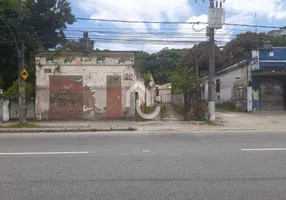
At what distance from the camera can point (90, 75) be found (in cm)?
1747

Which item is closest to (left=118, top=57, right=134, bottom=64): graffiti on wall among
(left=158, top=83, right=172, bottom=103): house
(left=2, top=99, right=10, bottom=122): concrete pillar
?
(left=2, top=99, right=10, bottom=122): concrete pillar

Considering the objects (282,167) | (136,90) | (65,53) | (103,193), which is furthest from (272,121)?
(103,193)

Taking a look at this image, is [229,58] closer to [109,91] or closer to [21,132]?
[109,91]

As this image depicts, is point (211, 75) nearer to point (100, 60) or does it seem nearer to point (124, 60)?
point (124, 60)

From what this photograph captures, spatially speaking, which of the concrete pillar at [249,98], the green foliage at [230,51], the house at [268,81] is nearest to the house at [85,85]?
the concrete pillar at [249,98]

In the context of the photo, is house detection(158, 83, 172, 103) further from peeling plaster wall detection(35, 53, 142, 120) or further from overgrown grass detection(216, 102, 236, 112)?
peeling plaster wall detection(35, 53, 142, 120)

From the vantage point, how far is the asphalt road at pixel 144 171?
4.66 metres

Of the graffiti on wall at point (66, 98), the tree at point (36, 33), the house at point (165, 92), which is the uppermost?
the tree at point (36, 33)

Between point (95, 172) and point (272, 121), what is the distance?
1352 cm

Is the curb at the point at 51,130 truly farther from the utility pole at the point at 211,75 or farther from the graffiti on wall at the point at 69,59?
the graffiti on wall at the point at 69,59

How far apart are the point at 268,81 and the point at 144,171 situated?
1954cm

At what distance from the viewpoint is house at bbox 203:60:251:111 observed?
23047 millimetres

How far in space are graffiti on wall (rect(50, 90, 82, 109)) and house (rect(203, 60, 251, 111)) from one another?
421 inches

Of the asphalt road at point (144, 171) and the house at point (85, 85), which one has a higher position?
the house at point (85, 85)
